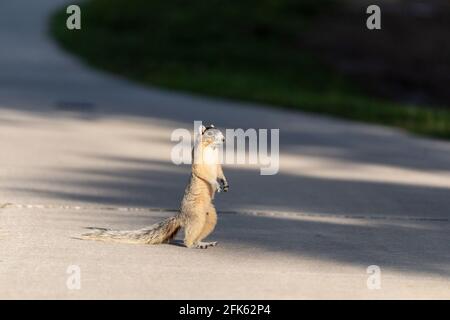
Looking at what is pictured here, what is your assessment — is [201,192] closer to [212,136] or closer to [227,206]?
[212,136]

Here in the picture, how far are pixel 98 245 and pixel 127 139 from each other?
8.58m

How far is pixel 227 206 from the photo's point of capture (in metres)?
12.6

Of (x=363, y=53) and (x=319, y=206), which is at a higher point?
(x=363, y=53)

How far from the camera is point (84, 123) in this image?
20.5 m

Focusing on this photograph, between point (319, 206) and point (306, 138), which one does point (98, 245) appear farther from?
point (306, 138)

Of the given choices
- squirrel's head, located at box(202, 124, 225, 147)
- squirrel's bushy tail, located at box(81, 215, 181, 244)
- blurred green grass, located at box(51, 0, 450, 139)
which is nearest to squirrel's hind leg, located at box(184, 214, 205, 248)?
squirrel's bushy tail, located at box(81, 215, 181, 244)

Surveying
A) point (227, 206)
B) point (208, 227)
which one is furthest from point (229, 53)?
point (208, 227)

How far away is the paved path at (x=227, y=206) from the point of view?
8844 mm

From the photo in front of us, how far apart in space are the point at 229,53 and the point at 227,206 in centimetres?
2220

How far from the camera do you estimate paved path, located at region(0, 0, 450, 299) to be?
348 inches

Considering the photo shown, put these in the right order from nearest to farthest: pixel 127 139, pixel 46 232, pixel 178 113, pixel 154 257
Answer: pixel 154 257, pixel 46 232, pixel 127 139, pixel 178 113

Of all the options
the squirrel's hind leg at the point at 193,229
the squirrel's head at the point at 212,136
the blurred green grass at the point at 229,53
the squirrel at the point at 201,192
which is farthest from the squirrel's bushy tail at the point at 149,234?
the blurred green grass at the point at 229,53

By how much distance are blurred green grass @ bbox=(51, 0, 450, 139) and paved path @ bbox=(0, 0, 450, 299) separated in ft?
6.95

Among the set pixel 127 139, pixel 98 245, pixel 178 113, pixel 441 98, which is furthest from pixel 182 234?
pixel 441 98
